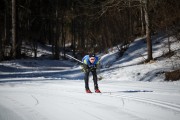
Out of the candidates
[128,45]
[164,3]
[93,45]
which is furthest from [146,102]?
[93,45]

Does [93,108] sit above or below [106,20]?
below

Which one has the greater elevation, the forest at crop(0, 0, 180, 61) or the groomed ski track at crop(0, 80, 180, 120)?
the forest at crop(0, 0, 180, 61)

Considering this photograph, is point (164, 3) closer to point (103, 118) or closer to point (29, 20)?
point (103, 118)

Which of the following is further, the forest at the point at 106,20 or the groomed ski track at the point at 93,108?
the forest at the point at 106,20

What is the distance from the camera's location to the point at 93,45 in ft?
139

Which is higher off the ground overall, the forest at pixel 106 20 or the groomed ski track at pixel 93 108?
the forest at pixel 106 20

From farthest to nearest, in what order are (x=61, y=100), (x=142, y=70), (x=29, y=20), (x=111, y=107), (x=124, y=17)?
(x=29, y=20), (x=124, y=17), (x=142, y=70), (x=61, y=100), (x=111, y=107)

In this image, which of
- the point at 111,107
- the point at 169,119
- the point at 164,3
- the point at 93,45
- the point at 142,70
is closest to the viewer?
the point at 169,119

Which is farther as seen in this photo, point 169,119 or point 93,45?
point 93,45

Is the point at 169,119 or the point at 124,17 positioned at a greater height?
the point at 124,17

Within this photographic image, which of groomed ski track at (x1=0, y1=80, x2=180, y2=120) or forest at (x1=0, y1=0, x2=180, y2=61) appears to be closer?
groomed ski track at (x1=0, y1=80, x2=180, y2=120)

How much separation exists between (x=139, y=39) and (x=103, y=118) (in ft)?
80.1

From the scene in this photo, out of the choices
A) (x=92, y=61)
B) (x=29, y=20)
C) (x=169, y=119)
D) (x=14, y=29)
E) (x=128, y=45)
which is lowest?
(x=169, y=119)

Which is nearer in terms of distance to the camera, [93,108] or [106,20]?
[93,108]
